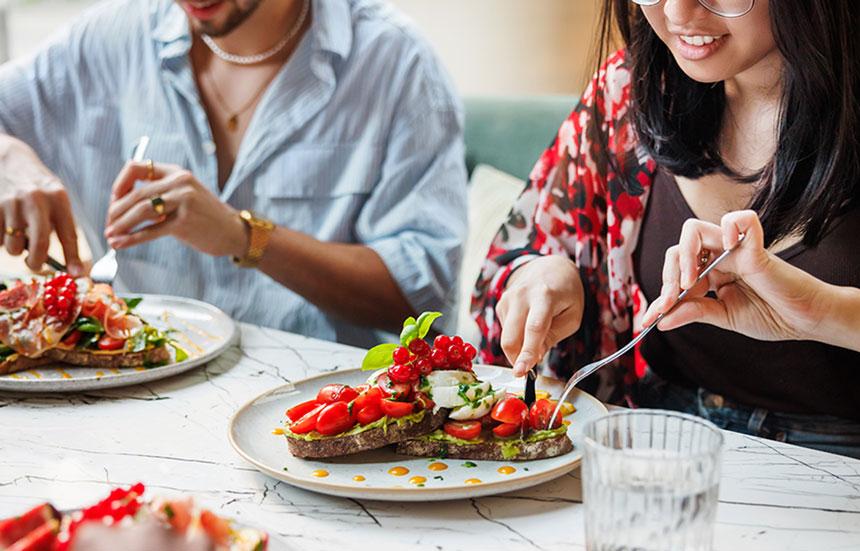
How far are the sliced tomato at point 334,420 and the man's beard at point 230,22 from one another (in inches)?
45.1

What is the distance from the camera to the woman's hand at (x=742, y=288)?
112 cm

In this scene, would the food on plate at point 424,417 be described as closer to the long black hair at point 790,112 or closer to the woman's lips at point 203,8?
the long black hair at point 790,112

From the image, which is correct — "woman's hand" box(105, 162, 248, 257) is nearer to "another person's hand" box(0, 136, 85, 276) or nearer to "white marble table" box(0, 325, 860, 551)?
"another person's hand" box(0, 136, 85, 276)

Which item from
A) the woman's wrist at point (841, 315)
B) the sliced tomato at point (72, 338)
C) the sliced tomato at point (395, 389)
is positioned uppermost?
the woman's wrist at point (841, 315)

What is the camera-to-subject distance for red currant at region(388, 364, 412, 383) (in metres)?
1.19

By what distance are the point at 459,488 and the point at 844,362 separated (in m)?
0.73

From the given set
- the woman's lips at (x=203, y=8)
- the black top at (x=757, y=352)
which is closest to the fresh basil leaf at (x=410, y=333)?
the black top at (x=757, y=352)

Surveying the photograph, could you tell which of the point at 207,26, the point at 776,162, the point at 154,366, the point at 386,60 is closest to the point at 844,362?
the point at 776,162

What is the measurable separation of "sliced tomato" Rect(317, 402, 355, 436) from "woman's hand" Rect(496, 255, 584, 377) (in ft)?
0.72

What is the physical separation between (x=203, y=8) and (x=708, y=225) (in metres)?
1.25

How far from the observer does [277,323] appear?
2.17 metres

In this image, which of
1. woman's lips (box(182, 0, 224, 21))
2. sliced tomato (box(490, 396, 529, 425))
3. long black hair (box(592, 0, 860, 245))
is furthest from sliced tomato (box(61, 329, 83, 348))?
long black hair (box(592, 0, 860, 245))

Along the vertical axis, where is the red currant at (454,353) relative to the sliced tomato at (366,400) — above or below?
above

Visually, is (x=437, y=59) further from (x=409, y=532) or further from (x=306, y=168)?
(x=409, y=532)
